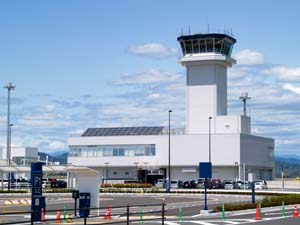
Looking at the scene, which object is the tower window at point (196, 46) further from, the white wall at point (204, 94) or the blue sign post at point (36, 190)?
the blue sign post at point (36, 190)

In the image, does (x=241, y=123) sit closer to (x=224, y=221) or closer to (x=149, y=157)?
(x=149, y=157)

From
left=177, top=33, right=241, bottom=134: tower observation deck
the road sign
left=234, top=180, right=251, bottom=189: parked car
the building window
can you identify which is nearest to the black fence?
the road sign

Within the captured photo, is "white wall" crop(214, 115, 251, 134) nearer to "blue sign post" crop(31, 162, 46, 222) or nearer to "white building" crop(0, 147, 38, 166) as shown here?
"white building" crop(0, 147, 38, 166)

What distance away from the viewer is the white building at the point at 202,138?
99.0m

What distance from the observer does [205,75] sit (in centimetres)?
9944

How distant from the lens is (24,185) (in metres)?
90.1

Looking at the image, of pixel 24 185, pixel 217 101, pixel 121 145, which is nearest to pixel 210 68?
pixel 217 101

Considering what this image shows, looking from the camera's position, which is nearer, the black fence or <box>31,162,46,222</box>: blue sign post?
the black fence

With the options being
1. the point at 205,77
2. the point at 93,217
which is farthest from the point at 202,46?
the point at 93,217

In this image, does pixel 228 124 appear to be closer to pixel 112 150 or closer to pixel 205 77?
pixel 205 77

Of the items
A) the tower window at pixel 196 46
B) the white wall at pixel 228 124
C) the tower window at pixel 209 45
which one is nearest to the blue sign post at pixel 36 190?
the white wall at pixel 228 124

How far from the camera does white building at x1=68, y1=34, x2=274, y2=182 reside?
99.0 meters

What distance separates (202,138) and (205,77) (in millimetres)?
9022

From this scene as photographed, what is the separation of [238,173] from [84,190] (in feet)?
216
